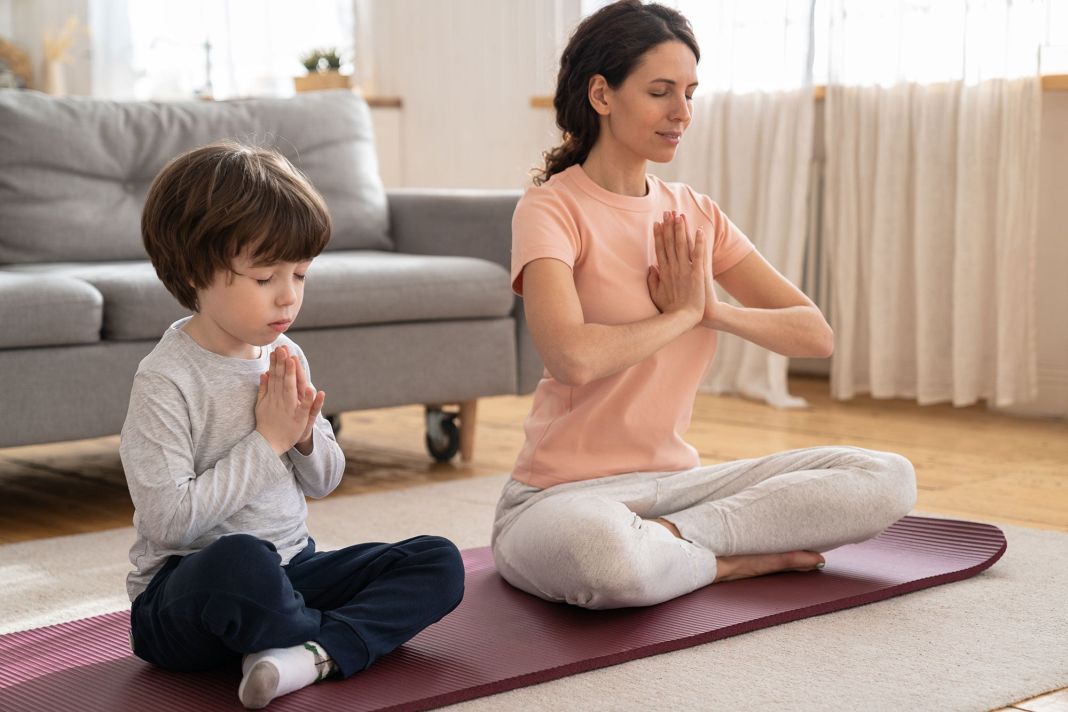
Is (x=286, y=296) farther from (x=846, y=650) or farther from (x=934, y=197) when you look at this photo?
(x=934, y=197)

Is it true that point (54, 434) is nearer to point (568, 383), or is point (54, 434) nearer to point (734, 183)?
point (568, 383)

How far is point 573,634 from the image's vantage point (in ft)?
5.25

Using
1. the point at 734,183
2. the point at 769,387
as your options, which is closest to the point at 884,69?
the point at 734,183

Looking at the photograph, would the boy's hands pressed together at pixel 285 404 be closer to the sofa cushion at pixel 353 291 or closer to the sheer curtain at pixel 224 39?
the sofa cushion at pixel 353 291

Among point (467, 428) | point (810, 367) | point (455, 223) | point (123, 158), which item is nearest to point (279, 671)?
point (467, 428)

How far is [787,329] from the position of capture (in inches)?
74.7

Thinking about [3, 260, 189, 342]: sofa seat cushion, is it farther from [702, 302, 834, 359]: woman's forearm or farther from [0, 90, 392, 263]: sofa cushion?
[702, 302, 834, 359]: woman's forearm

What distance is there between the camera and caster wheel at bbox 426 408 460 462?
9.56 ft

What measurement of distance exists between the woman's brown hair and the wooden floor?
0.99m

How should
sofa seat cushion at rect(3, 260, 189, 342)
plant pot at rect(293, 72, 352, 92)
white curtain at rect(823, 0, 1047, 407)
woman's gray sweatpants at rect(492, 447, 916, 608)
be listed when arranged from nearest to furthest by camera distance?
woman's gray sweatpants at rect(492, 447, 916, 608) → sofa seat cushion at rect(3, 260, 189, 342) → white curtain at rect(823, 0, 1047, 407) → plant pot at rect(293, 72, 352, 92)

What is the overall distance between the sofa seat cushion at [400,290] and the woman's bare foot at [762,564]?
1.04 meters

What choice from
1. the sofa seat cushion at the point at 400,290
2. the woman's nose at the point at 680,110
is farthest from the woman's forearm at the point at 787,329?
the sofa seat cushion at the point at 400,290

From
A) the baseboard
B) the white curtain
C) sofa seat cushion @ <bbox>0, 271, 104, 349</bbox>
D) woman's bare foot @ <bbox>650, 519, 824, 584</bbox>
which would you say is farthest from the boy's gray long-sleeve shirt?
the baseboard

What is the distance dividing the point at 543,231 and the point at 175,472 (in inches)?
24.1
